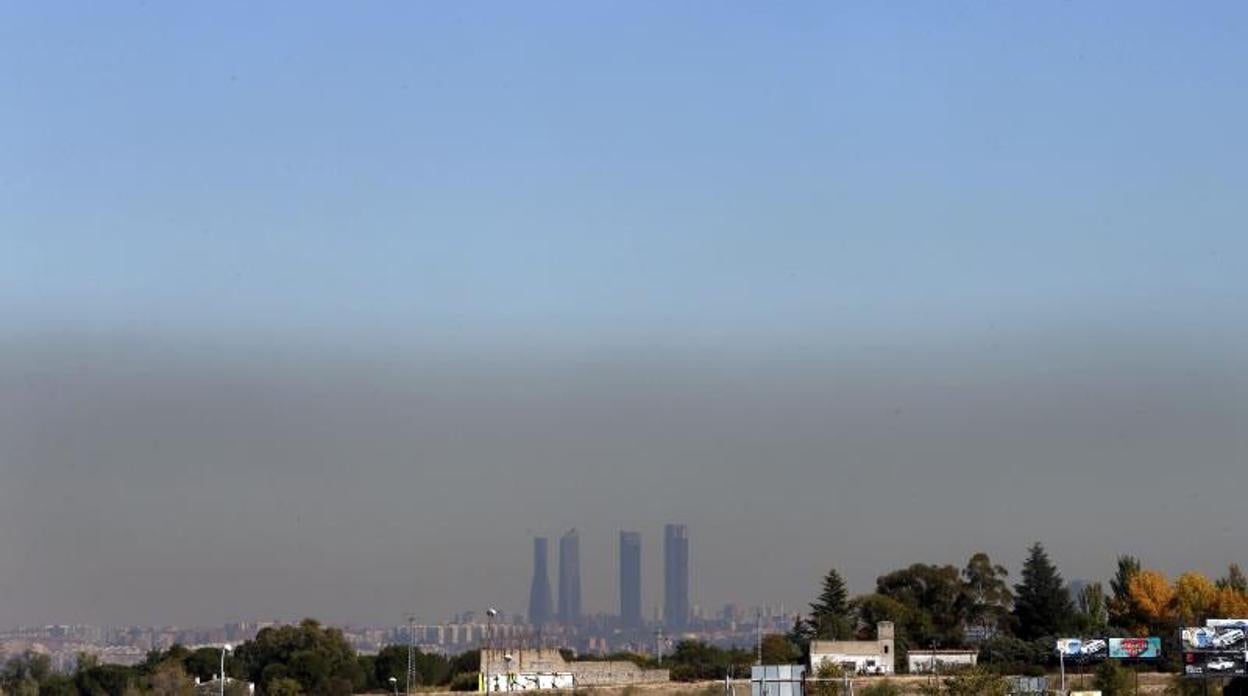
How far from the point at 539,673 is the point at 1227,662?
42683 millimetres

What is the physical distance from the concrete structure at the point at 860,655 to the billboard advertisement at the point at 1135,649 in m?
13.0

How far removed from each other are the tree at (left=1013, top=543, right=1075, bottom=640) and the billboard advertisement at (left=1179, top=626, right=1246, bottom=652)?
42206mm

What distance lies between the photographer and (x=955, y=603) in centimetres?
14538

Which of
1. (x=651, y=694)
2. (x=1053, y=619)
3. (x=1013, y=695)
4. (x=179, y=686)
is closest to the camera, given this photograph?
(x=1013, y=695)

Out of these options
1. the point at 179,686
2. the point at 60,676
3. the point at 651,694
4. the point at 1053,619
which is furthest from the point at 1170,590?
the point at 60,676

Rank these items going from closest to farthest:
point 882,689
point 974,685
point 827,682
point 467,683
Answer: point 974,685 → point 827,682 → point 882,689 → point 467,683

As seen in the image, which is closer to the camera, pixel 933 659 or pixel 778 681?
pixel 778 681

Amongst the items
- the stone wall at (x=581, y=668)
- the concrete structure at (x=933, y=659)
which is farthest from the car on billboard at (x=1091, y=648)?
the stone wall at (x=581, y=668)

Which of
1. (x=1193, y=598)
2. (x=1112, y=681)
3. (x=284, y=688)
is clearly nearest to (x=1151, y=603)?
(x=1193, y=598)

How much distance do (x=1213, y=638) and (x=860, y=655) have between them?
28.7 m

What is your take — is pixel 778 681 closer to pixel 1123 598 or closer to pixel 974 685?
pixel 974 685

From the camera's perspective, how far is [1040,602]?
142 m

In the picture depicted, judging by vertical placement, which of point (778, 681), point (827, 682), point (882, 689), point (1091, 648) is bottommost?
point (778, 681)

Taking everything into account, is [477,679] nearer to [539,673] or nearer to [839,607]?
[539,673]
